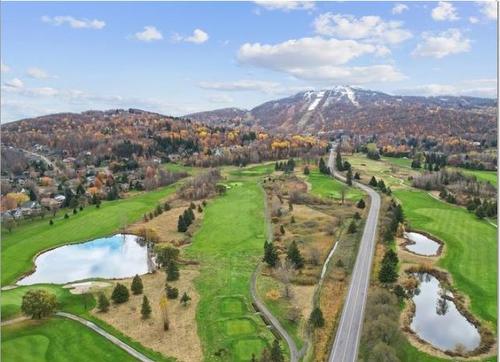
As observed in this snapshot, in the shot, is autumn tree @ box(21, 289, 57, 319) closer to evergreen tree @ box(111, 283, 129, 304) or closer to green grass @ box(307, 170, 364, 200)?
evergreen tree @ box(111, 283, 129, 304)

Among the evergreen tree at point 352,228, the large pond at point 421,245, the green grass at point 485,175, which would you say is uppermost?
the evergreen tree at point 352,228

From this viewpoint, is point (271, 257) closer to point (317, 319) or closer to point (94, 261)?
point (317, 319)

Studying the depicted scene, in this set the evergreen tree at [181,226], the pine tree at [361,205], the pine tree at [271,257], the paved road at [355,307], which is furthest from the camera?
the pine tree at [361,205]

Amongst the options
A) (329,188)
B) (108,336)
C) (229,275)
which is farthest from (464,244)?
(108,336)

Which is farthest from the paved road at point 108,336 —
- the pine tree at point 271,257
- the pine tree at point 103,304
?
the pine tree at point 271,257

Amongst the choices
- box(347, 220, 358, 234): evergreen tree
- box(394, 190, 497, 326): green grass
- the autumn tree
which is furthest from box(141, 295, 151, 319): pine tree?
box(347, 220, 358, 234): evergreen tree

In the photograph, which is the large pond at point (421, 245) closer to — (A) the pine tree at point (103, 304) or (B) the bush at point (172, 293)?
(B) the bush at point (172, 293)
